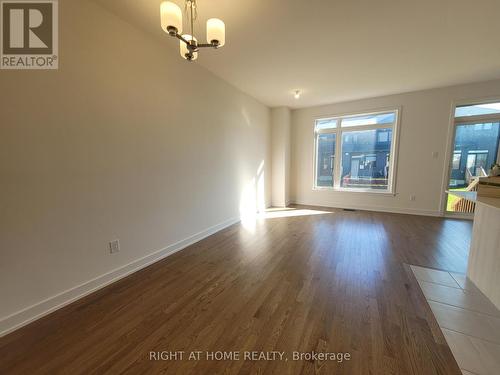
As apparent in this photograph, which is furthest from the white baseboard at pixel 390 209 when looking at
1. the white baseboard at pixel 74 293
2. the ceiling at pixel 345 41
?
the white baseboard at pixel 74 293

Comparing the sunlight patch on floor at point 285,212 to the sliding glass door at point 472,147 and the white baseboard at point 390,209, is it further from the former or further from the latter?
the sliding glass door at point 472,147

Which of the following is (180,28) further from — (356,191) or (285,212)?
(356,191)

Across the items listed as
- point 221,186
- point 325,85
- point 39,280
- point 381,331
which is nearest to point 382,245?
point 381,331

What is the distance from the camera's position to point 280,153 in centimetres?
550

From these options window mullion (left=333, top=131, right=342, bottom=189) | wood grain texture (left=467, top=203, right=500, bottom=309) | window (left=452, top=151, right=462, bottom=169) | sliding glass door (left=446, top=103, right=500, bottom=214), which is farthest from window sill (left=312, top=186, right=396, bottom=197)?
wood grain texture (left=467, top=203, right=500, bottom=309)

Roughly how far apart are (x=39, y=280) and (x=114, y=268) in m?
0.57

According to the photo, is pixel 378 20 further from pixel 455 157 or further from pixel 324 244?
pixel 455 157

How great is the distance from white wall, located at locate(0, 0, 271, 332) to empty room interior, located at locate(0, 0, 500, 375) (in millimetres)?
14

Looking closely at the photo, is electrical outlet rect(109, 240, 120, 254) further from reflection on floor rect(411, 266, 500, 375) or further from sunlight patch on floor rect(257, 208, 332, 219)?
sunlight patch on floor rect(257, 208, 332, 219)

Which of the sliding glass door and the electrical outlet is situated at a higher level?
the sliding glass door

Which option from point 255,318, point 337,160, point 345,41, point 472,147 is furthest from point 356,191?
point 255,318

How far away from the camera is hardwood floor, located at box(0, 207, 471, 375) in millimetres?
1235

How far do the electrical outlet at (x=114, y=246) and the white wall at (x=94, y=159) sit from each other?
0.05 metres

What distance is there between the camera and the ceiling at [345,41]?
1.93 meters
